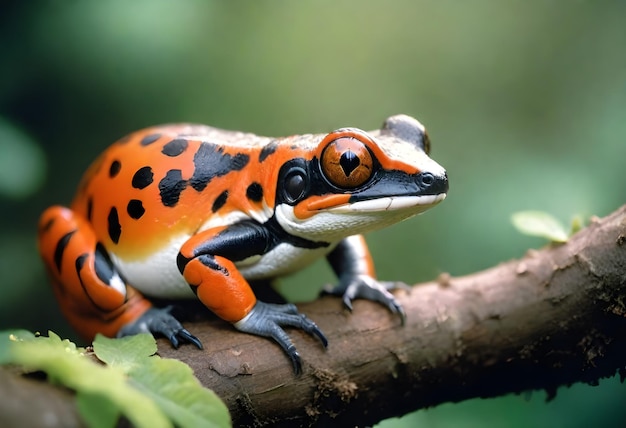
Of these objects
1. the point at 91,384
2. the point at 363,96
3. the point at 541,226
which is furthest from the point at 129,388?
the point at 363,96

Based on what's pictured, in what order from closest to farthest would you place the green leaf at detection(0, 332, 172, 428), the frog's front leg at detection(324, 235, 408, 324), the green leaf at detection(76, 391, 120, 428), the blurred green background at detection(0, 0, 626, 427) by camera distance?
1. the green leaf at detection(0, 332, 172, 428)
2. the green leaf at detection(76, 391, 120, 428)
3. the frog's front leg at detection(324, 235, 408, 324)
4. the blurred green background at detection(0, 0, 626, 427)

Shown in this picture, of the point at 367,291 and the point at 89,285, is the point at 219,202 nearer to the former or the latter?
the point at 89,285

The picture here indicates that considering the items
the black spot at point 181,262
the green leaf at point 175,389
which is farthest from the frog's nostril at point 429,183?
the green leaf at point 175,389

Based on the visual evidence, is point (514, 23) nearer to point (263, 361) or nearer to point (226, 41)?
point (226, 41)

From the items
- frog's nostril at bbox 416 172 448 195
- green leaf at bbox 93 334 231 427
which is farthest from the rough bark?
frog's nostril at bbox 416 172 448 195

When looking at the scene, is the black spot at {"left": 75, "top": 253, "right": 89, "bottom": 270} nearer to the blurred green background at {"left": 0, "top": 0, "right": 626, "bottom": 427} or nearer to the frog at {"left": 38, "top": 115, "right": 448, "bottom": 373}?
the frog at {"left": 38, "top": 115, "right": 448, "bottom": 373}

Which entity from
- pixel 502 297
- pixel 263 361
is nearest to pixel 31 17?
pixel 263 361
